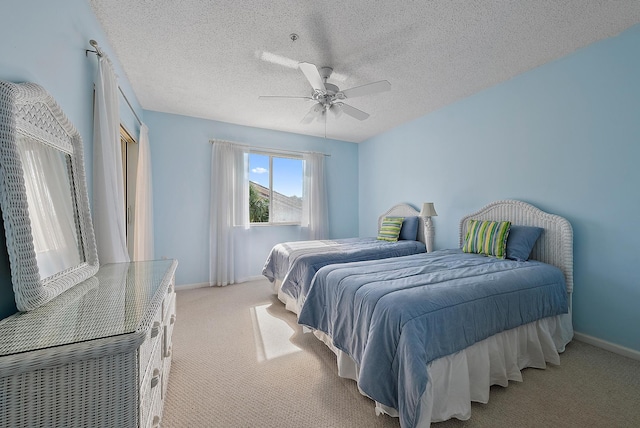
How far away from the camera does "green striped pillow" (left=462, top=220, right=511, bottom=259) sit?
2630 millimetres

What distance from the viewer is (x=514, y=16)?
1937 mm

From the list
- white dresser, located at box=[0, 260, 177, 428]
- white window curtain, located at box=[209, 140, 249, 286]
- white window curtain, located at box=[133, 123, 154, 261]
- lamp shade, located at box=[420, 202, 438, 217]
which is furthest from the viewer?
white window curtain, located at box=[209, 140, 249, 286]

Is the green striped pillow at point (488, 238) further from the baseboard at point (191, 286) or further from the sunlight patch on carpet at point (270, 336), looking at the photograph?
the baseboard at point (191, 286)

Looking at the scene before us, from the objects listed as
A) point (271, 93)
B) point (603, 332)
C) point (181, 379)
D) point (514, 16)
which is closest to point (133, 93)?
point (271, 93)

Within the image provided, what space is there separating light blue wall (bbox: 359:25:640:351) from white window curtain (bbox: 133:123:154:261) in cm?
396

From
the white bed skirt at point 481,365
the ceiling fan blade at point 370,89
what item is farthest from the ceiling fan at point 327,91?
the white bed skirt at point 481,365

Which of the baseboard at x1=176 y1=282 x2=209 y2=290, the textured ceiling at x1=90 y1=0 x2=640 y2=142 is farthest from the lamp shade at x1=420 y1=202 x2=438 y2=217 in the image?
the baseboard at x1=176 y1=282 x2=209 y2=290

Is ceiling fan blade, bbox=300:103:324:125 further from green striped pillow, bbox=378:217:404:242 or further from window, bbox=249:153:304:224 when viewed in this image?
green striped pillow, bbox=378:217:404:242

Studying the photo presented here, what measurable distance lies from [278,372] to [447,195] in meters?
3.02

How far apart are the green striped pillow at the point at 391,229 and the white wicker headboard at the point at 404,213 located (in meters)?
0.18

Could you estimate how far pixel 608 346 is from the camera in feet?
7.23

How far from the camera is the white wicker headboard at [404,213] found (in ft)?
13.1

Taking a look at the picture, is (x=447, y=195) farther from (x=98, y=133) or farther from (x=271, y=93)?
(x=98, y=133)

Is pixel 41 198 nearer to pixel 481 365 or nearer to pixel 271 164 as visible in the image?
pixel 481 365
